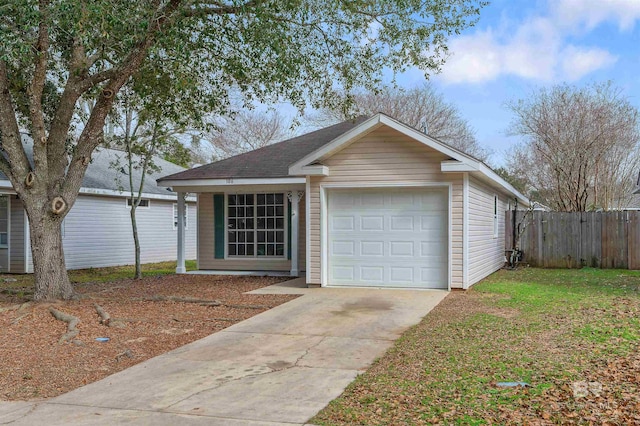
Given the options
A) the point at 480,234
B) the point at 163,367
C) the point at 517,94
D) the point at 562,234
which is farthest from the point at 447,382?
the point at 517,94

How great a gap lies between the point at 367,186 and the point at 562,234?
→ 8.60 metres

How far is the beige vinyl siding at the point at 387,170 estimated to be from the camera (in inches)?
456

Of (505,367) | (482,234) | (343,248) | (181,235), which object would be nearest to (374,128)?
(343,248)

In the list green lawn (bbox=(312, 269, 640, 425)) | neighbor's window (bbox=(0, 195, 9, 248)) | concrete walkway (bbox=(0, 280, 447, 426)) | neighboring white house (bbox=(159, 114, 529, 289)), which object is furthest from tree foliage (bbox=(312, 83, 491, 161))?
concrete walkway (bbox=(0, 280, 447, 426))

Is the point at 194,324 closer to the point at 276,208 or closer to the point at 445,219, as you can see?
the point at 445,219

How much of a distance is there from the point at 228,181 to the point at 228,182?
30 mm

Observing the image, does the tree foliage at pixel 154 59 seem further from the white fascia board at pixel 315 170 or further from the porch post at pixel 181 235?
the porch post at pixel 181 235

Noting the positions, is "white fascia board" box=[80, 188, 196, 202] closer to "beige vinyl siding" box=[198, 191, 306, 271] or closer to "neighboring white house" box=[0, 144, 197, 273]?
"neighboring white house" box=[0, 144, 197, 273]

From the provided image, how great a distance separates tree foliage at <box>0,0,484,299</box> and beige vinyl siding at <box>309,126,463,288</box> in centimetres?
133

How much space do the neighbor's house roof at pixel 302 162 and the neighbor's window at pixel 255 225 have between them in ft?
3.13

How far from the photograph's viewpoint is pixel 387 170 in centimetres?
1194

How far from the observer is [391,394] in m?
5.17

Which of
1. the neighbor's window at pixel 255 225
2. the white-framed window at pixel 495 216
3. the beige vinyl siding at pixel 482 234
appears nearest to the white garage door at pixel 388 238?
the beige vinyl siding at pixel 482 234

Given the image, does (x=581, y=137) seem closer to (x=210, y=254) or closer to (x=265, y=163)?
(x=265, y=163)
